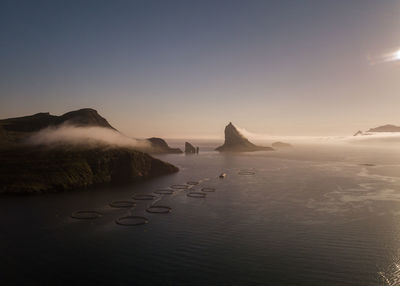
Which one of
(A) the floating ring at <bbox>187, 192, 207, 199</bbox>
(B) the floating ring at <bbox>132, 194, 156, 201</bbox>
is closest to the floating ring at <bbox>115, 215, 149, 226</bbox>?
(B) the floating ring at <bbox>132, 194, 156, 201</bbox>

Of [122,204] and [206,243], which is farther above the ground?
[122,204]

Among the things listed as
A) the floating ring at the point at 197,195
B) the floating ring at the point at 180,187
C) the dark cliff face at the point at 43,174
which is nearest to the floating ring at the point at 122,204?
the floating ring at the point at 197,195

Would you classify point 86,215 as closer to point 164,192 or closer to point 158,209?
point 158,209

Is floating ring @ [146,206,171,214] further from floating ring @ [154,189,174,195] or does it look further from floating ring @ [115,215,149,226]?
floating ring @ [154,189,174,195]

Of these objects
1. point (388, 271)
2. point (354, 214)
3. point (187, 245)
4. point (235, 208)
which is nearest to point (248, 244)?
point (187, 245)

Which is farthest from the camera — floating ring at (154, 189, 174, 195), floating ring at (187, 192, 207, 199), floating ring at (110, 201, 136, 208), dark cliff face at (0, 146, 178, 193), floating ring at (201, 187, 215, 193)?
floating ring at (201, 187, 215, 193)

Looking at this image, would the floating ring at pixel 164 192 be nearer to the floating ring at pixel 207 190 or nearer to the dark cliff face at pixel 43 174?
the floating ring at pixel 207 190

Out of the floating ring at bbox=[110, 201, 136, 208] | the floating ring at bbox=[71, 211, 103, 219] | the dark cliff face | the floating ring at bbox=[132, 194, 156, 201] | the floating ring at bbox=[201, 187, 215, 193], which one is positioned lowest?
the floating ring at bbox=[71, 211, 103, 219]

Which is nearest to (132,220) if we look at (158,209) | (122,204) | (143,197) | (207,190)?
(158,209)
